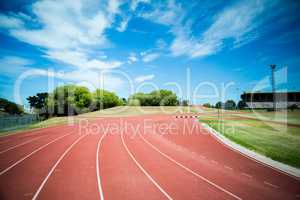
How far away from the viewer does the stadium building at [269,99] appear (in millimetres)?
62406

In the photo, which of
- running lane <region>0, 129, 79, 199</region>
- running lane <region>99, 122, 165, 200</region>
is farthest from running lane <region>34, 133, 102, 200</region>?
running lane <region>99, 122, 165, 200</region>

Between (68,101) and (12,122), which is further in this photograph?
(68,101)

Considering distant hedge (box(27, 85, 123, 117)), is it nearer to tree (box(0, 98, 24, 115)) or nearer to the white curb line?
tree (box(0, 98, 24, 115))

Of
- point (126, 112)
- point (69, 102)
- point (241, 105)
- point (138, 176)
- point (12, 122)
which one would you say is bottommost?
point (138, 176)

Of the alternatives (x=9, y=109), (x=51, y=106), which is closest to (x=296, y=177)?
(x=51, y=106)

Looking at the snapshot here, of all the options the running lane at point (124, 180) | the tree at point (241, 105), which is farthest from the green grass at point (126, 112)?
the running lane at point (124, 180)

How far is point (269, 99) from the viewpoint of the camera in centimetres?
6744

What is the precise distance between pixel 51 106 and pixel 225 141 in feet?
187

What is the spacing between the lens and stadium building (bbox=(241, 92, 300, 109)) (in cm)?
6241

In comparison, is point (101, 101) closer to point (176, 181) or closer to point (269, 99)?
point (269, 99)

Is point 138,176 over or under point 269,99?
under

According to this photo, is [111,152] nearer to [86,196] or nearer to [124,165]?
[124,165]

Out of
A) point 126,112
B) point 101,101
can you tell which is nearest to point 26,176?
point 126,112

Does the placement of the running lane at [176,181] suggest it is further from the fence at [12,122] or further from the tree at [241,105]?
the tree at [241,105]
